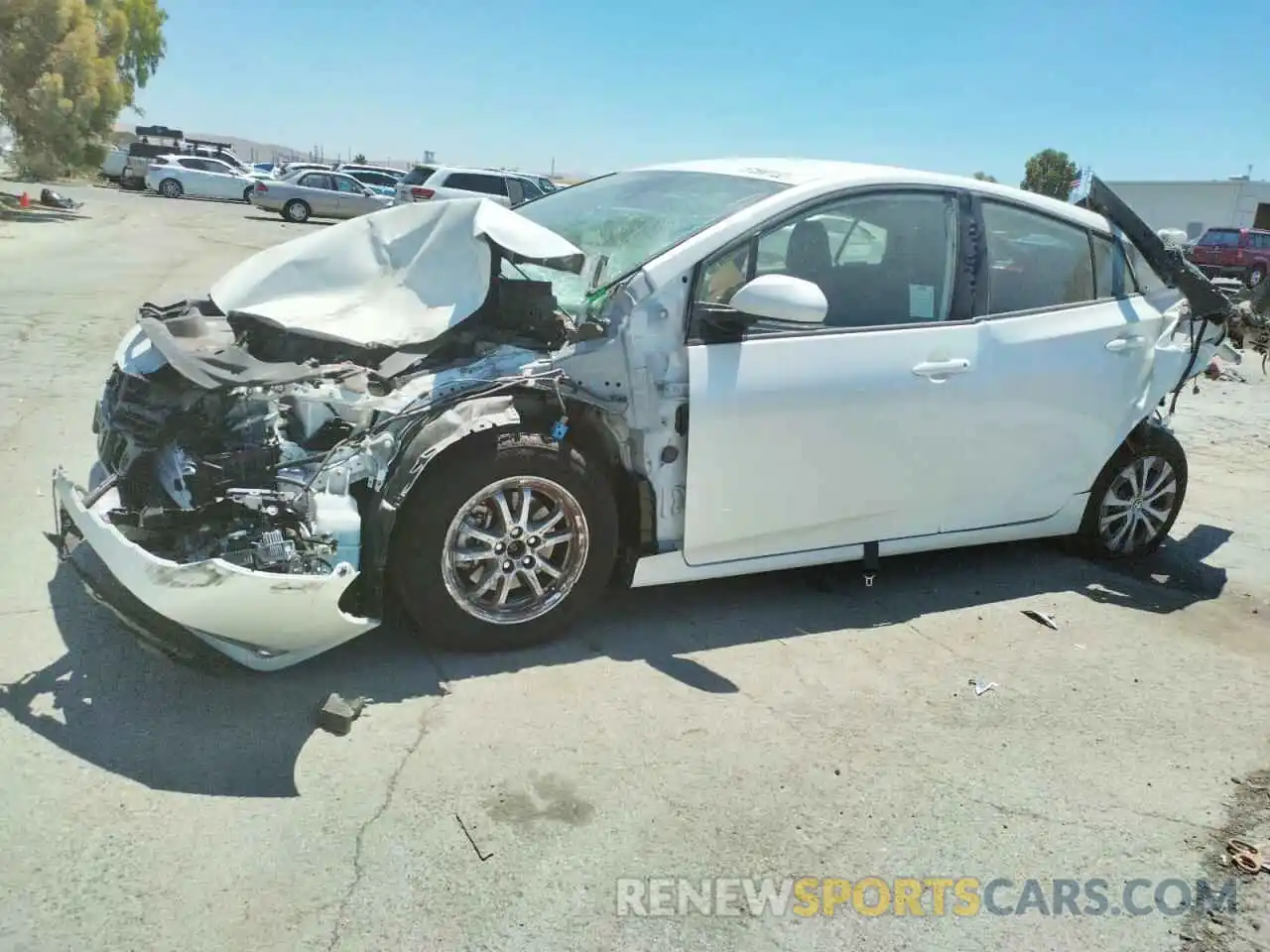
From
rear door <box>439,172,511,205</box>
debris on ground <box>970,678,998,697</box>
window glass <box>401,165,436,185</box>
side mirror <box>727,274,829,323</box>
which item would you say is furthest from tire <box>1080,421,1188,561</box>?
window glass <box>401,165,436,185</box>

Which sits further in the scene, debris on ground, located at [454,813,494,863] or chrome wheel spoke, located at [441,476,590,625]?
chrome wheel spoke, located at [441,476,590,625]

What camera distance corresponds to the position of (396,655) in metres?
3.78

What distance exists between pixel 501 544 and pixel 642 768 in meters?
0.95

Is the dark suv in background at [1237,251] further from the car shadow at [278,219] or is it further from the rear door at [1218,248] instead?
the car shadow at [278,219]

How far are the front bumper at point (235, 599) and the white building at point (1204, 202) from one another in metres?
54.4

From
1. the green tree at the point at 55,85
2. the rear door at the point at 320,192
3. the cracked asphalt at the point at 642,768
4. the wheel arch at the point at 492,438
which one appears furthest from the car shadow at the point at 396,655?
the rear door at the point at 320,192

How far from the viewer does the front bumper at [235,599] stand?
9.79ft

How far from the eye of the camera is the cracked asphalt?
8.49ft

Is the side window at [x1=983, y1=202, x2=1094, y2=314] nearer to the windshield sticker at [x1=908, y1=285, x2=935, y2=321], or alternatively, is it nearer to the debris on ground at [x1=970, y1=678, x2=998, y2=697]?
the windshield sticker at [x1=908, y1=285, x2=935, y2=321]

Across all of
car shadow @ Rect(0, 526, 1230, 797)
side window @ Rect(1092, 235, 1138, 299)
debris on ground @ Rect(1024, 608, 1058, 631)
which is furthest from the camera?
side window @ Rect(1092, 235, 1138, 299)

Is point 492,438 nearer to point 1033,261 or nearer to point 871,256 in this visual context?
point 871,256

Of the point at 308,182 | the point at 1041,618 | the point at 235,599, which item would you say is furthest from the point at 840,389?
the point at 308,182

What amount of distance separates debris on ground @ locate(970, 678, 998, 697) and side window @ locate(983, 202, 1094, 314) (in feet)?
5.21

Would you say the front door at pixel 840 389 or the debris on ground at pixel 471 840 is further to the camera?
the front door at pixel 840 389
